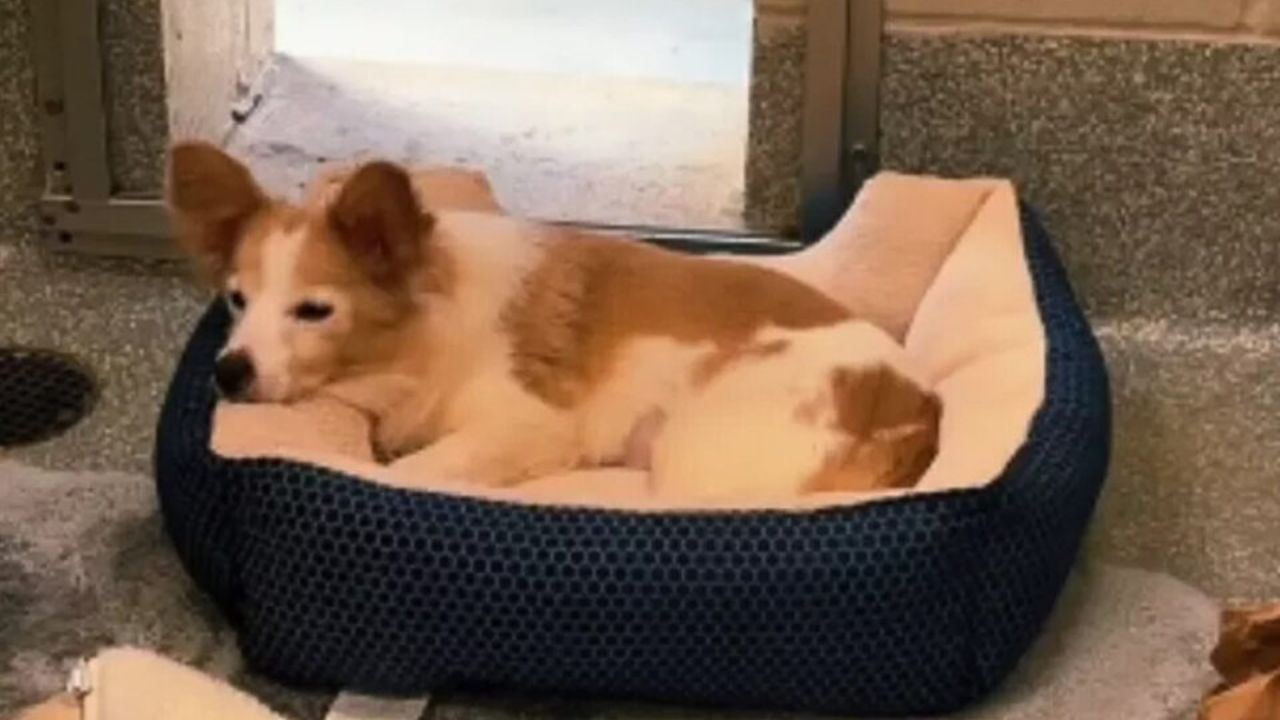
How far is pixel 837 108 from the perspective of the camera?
2.46 meters

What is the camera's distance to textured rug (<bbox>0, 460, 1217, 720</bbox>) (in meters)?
1.90

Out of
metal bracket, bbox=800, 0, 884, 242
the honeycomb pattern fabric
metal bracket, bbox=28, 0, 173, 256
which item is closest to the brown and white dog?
the honeycomb pattern fabric

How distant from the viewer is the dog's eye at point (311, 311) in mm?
1965

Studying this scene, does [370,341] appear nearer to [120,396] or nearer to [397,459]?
[397,459]

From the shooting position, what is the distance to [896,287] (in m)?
2.28

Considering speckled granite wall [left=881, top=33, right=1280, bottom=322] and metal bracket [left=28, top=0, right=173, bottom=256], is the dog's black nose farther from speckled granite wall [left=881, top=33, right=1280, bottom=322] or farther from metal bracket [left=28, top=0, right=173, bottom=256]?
speckled granite wall [left=881, top=33, right=1280, bottom=322]

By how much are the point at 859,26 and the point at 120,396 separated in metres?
0.81

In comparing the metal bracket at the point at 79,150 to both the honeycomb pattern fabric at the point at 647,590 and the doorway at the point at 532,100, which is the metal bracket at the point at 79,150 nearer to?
the doorway at the point at 532,100

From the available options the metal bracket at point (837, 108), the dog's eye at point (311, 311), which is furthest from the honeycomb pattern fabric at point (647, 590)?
the metal bracket at point (837, 108)

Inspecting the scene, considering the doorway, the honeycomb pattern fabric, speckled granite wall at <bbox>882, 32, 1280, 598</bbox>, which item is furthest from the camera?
the doorway

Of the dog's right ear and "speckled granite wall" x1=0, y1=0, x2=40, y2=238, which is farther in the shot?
"speckled granite wall" x1=0, y1=0, x2=40, y2=238

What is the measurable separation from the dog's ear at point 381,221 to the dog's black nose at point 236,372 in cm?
12

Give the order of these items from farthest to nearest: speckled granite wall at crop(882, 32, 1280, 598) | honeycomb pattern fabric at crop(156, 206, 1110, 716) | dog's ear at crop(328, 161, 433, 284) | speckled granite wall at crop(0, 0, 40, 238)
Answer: speckled granite wall at crop(0, 0, 40, 238), speckled granite wall at crop(882, 32, 1280, 598), dog's ear at crop(328, 161, 433, 284), honeycomb pattern fabric at crop(156, 206, 1110, 716)

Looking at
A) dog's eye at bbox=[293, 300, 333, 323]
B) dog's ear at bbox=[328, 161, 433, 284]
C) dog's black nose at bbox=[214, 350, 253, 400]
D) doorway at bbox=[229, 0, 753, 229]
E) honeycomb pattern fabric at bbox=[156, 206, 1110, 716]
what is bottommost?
honeycomb pattern fabric at bbox=[156, 206, 1110, 716]
